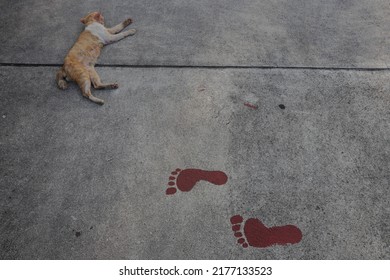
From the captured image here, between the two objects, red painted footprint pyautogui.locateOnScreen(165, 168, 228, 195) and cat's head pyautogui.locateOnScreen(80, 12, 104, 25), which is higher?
cat's head pyautogui.locateOnScreen(80, 12, 104, 25)

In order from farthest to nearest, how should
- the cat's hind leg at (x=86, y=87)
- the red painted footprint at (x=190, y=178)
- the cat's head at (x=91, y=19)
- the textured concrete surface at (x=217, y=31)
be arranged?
1. the cat's head at (x=91, y=19)
2. the textured concrete surface at (x=217, y=31)
3. the cat's hind leg at (x=86, y=87)
4. the red painted footprint at (x=190, y=178)

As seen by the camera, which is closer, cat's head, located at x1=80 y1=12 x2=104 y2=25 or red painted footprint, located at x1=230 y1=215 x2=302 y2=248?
red painted footprint, located at x1=230 y1=215 x2=302 y2=248

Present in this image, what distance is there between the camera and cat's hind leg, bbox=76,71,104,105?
307 cm

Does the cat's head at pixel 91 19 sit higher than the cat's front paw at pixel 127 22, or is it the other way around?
the cat's head at pixel 91 19

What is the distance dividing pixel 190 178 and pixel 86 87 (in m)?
1.40

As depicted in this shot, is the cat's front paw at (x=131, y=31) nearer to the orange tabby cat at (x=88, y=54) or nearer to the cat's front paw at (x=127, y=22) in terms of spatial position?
the orange tabby cat at (x=88, y=54)

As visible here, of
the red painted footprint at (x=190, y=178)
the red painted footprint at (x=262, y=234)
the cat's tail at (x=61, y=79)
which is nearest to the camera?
the red painted footprint at (x=262, y=234)

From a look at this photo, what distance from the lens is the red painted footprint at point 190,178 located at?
2490 millimetres

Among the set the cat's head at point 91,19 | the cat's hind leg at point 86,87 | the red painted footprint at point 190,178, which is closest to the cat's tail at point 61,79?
the cat's hind leg at point 86,87

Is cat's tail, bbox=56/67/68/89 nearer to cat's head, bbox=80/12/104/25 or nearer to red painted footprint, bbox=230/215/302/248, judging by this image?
cat's head, bbox=80/12/104/25

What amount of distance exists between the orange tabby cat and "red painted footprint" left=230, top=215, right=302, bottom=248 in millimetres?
1753

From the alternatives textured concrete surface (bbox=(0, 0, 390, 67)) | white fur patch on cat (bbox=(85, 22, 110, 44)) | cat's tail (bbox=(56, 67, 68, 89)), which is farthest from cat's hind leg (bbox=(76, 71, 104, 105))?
white fur patch on cat (bbox=(85, 22, 110, 44))

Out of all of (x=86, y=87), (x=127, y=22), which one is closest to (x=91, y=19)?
(x=127, y=22)
